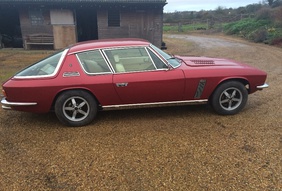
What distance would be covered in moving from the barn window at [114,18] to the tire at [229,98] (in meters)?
12.5

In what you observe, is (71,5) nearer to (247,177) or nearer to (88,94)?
(88,94)

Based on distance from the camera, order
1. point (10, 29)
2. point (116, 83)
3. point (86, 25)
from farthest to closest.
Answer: point (86, 25), point (10, 29), point (116, 83)

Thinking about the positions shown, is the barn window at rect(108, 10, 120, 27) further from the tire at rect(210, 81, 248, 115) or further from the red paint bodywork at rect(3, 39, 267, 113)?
the tire at rect(210, 81, 248, 115)

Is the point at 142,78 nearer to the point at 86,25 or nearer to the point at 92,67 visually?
the point at 92,67

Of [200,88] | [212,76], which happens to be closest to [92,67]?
[200,88]

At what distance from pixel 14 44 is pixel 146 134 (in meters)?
16.8

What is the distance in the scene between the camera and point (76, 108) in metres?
4.05

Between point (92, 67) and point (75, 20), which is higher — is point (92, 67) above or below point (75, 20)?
below

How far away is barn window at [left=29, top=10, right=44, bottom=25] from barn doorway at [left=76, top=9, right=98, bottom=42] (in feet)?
9.91

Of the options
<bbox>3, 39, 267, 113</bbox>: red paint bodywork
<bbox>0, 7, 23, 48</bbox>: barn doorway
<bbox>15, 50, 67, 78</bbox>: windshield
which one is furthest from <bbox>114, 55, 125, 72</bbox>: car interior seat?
<bbox>0, 7, 23, 48</bbox>: barn doorway

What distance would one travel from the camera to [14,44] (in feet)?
56.0

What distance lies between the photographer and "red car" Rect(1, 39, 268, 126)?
3.91m

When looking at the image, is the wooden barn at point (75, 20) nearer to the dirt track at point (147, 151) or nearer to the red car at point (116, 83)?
the red car at point (116, 83)

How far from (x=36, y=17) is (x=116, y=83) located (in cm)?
1371
